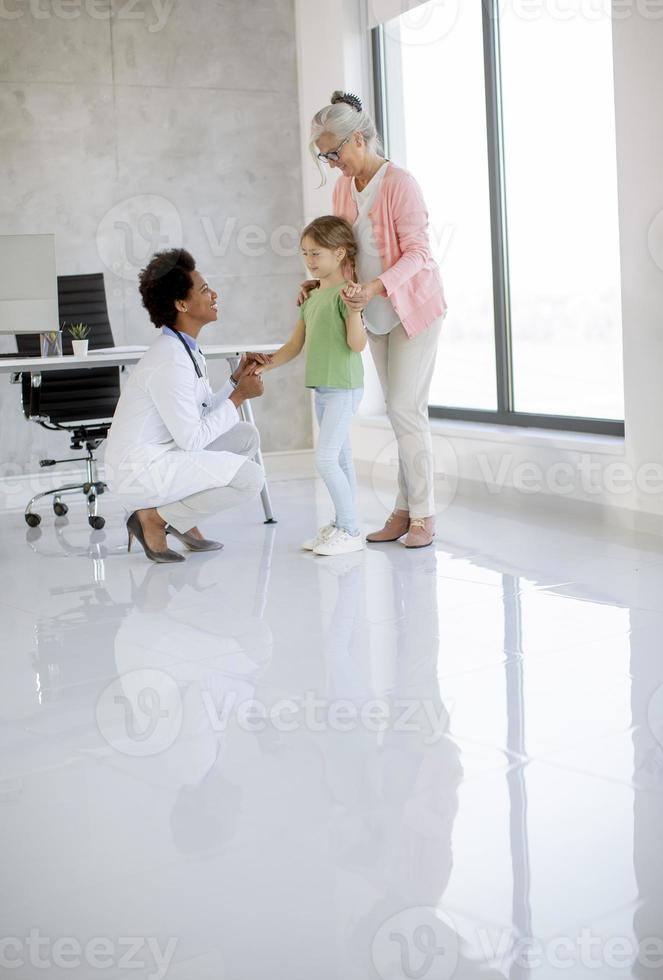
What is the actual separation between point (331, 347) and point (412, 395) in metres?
0.38

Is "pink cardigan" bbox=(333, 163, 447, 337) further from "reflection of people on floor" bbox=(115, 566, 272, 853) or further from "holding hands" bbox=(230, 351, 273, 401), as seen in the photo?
"reflection of people on floor" bbox=(115, 566, 272, 853)

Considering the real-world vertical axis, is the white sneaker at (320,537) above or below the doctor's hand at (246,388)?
below

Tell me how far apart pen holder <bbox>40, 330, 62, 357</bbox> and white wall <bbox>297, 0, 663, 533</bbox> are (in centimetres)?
161

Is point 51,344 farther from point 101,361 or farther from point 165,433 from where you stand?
point 165,433

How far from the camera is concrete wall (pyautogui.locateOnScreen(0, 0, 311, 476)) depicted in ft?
19.4

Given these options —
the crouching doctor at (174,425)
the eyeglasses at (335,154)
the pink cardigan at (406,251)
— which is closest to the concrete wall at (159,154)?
the crouching doctor at (174,425)

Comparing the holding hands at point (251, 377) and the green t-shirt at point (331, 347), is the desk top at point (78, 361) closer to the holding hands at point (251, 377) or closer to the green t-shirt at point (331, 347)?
the holding hands at point (251, 377)

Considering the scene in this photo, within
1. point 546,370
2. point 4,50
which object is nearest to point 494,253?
point 546,370

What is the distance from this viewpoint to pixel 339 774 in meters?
2.18

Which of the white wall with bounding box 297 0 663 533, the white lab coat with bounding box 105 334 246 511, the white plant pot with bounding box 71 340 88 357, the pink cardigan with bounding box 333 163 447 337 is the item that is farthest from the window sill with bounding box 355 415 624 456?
the white plant pot with bounding box 71 340 88 357

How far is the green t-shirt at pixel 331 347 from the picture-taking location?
3.98 m

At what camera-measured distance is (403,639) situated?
309 cm

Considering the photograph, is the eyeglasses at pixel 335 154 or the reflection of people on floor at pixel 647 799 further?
the eyeglasses at pixel 335 154

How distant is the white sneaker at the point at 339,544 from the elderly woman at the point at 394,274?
203 mm
